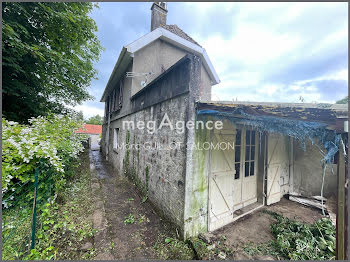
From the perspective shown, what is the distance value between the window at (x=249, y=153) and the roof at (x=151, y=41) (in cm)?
600

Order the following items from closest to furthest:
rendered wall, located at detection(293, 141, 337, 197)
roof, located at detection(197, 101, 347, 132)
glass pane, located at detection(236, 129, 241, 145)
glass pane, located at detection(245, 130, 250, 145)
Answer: roof, located at detection(197, 101, 347, 132) → glass pane, located at detection(236, 129, 241, 145) → glass pane, located at detection(245, 130, 250, 145) → rendered wall, located at detection(293, 141, 337, 197)

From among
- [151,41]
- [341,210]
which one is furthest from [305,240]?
[151,41]

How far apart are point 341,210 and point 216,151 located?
1964 mm

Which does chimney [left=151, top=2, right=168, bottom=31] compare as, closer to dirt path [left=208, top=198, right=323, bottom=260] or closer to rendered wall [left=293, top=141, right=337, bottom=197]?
rendered wall [left=293, top=141, right=337, bottom=197]

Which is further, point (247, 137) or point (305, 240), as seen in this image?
point (247, 137)

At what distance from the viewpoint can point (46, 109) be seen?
6.43 m

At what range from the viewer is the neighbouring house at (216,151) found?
2039 mm

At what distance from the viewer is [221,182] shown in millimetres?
3383

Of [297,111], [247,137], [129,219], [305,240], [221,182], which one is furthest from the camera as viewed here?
[247,137]

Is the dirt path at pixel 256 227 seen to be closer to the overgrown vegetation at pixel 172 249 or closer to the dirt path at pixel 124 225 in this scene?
the overgrown vegetation at pixel 172 249

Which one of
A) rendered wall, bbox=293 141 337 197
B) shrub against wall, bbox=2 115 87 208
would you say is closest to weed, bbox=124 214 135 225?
shrub against wall, bbox=2 115 87 208

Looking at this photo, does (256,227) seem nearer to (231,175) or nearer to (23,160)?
(231,175)

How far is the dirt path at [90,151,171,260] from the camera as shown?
2645mm

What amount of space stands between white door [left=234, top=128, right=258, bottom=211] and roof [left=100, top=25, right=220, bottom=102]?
5821 mm
